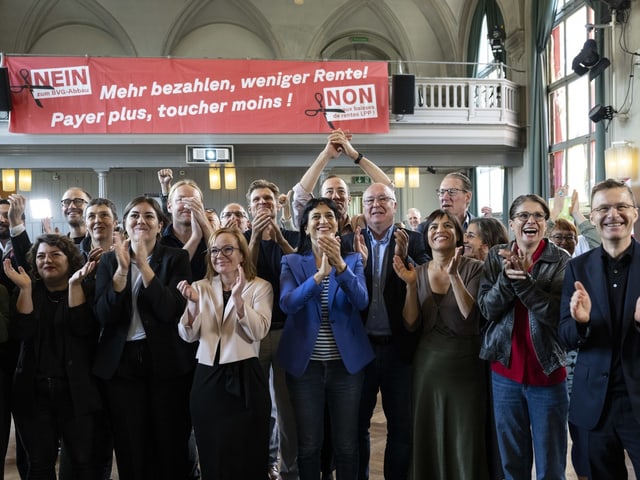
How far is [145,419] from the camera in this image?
2.23 meters

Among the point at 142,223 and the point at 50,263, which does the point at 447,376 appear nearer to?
the point at 142,223

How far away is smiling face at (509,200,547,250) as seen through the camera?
2.02 m

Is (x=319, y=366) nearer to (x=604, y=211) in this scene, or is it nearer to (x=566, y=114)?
(x=604, y=211)

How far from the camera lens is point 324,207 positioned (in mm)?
2217

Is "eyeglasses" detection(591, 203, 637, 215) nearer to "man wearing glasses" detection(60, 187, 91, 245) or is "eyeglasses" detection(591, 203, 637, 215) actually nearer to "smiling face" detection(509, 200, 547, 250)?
"smiling face" detection(509, 200, 547, 250)

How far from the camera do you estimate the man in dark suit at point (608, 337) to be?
173cm

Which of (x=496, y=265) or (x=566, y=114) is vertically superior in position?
(x=566, y=114)

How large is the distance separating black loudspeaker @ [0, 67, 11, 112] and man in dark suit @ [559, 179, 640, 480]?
789 centimetres

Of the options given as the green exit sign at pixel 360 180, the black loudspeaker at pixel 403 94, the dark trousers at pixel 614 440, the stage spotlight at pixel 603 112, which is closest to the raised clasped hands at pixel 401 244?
the dark trousers at pixel 614 440

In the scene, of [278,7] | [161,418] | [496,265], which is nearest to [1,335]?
[161,418]

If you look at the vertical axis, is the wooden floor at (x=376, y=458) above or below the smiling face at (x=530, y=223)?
below

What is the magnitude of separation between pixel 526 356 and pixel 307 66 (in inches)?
255

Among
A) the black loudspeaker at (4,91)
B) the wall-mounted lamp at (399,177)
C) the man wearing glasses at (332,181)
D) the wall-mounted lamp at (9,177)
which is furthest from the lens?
the wall-mounted lamp at (399,177)

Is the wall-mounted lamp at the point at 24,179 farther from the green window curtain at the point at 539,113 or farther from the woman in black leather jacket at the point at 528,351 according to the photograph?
the green window curtain at the point at 539,113
